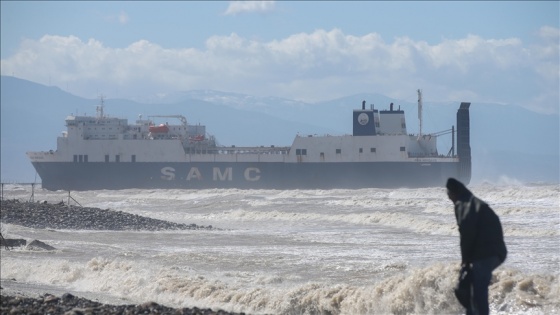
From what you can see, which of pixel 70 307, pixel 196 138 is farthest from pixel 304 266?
pixel 196 138

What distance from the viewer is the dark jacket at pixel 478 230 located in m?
5.83

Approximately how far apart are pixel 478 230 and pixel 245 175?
4396 cm

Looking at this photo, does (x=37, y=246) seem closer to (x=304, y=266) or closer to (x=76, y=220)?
(x=304, y=266)

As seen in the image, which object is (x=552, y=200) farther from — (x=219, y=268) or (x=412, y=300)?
(x=412, y=300)

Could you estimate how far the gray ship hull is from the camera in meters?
47.4

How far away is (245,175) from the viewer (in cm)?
4972

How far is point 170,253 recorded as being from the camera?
16.0 metres

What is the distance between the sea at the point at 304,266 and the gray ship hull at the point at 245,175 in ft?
60.6

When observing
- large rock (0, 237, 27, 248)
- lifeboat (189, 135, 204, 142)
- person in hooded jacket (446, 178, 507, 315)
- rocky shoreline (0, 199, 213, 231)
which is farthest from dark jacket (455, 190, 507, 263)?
lifeboat (189, 135, 204, 142)

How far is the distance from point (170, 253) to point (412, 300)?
738 cm

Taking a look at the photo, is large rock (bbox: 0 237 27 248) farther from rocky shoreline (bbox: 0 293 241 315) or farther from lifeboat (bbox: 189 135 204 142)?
lifeboat (bbox: 189 135 204 142)

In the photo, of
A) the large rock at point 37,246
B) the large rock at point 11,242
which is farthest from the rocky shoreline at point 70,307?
the large rock at point 11,242

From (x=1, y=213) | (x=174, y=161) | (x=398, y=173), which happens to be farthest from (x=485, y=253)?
(x=174, y=161)

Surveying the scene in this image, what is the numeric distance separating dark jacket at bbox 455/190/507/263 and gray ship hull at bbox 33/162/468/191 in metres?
41.4
